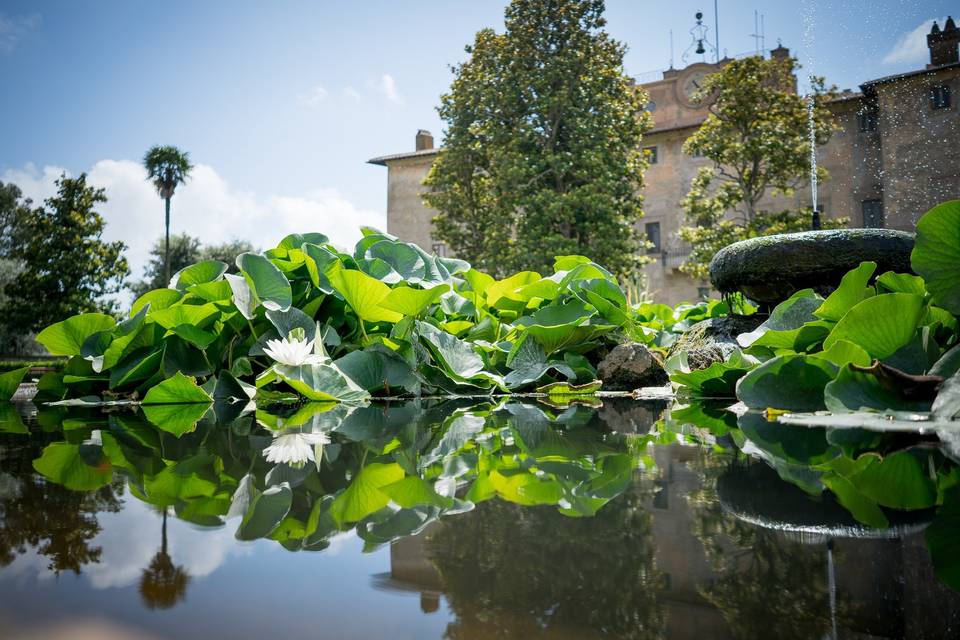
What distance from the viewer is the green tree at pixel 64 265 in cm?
1558

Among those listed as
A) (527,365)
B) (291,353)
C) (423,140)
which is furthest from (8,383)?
(423,140)

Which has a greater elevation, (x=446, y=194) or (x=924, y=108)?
(x=924, y=108)

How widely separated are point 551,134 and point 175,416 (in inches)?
432

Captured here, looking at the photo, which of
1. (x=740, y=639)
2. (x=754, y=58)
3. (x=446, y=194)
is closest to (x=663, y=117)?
(x=754, y=58)

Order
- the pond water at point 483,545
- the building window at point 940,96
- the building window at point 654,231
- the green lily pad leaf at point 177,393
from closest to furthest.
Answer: the pond water at point 483,545 → the green lily pad leaf at point 177,393 → the building window at point 940,96 → the building window at point 654,231

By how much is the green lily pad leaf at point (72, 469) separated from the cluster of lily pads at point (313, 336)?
1.87 feet

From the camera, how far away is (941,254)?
2.90 ft

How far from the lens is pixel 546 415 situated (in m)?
1.19

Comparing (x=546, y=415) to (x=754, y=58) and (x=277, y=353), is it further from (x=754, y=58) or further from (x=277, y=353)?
(x=754, y=58)

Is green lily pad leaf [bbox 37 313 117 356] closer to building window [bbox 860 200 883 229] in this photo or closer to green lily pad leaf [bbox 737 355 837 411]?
green lily pad leaf [bbox 737 355 837 411]

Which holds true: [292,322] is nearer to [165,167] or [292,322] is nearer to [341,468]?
[341,468]

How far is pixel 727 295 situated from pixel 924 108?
1528 centimetres

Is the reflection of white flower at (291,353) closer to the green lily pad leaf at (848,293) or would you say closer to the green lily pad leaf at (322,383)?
the green lily pad leaf at (322,383)

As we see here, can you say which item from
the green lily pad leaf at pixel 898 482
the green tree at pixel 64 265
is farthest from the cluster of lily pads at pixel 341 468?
the green tree at pixel 64 265
